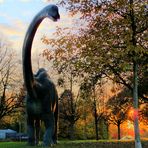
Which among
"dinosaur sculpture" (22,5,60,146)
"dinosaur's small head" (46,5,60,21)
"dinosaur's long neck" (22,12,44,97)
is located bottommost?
"dinosaur sculpture" (22,5,60,146)

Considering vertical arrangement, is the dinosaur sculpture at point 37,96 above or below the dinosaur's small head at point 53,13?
below

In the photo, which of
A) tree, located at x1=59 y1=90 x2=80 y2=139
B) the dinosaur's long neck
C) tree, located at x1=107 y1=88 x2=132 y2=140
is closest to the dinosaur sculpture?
the dinosaur's long neck

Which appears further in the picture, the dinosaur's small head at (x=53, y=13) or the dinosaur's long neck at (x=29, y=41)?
the dinosaur's long neck at (x=29, y=41)

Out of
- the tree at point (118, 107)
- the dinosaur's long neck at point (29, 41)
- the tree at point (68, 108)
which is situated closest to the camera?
the dinosaur's long neck at point (29, 41)

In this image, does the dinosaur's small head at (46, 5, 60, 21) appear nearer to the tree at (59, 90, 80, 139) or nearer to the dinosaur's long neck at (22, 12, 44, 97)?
the dinosaur's long neck at (22, 12, 44, 97)

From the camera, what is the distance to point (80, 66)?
19781mm

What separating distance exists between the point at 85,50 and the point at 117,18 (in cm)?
235

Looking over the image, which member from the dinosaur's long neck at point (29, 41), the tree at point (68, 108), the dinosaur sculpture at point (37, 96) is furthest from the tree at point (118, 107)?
the dinosaur's long neck at point (29, 41)

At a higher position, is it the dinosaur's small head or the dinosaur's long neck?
the dinosaur's small head

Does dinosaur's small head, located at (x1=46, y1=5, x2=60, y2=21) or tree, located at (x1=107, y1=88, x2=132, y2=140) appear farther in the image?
tree, located at (x1=107, y1=88, x2=132, y2=140)

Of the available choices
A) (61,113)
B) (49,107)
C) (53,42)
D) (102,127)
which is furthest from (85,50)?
(102,127)

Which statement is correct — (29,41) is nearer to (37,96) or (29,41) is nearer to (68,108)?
(37,96)

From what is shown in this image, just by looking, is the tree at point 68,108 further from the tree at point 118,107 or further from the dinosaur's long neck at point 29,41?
the dinosaur's long neck at point 29,41

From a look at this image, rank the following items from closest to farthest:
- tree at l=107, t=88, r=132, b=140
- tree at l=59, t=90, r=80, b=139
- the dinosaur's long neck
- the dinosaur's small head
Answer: the dinosaur's small head
the dinosaur's long neck
tree at l=107, t=88, r=132, b=140
tree at l=59, t=90, r=80, b=139
